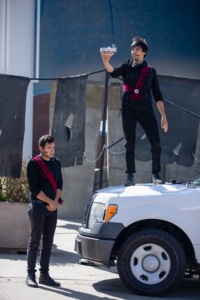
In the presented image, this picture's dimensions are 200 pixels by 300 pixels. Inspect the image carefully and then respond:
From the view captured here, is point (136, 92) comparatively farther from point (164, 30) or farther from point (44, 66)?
point (164, 30)

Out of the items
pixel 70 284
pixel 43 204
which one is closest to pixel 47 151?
pixel 43 204

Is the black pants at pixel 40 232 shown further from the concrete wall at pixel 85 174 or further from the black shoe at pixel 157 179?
the concrete wall at pixel 85 174

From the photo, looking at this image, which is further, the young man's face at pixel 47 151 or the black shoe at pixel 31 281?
the young man's face at pixel 47 151

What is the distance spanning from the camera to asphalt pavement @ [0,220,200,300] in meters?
7.74

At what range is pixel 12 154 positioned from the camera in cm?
1031

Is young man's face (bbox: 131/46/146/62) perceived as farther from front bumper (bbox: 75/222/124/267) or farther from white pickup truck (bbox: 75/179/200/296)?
front bumper (bbox: 75/222/124/267)

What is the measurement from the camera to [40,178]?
8.09 m

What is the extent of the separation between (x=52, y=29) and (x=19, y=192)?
8.90m

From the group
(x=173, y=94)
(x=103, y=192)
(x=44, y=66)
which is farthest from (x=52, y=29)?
(x=103, y=192)

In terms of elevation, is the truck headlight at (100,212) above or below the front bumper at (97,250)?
above

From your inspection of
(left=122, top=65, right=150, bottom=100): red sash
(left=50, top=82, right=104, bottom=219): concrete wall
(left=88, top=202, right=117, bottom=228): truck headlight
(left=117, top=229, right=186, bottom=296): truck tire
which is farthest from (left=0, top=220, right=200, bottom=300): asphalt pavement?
(left=50, top=82, right=104, bottom=219): concrete wall

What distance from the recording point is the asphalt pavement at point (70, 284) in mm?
7738

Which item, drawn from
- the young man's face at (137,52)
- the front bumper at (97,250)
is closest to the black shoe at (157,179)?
the front bumper at (97,250)

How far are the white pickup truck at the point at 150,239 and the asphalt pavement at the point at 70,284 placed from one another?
0.87ft
